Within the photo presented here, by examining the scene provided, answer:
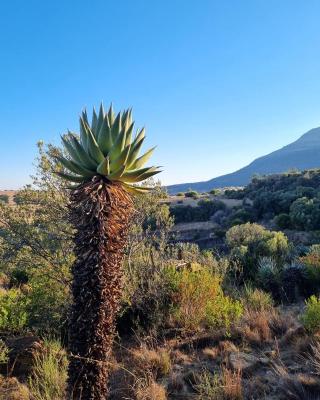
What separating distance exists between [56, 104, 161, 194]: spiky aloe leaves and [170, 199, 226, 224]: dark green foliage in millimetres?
32931

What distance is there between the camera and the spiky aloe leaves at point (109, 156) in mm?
3369

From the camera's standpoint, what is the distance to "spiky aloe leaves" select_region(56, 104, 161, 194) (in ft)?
11.1

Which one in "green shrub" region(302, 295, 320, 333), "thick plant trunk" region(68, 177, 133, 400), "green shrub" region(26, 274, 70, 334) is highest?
"thick plant trunk" region(68, 177, 133, 400)

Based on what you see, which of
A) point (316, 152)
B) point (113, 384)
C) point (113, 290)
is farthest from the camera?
point (316, 152)

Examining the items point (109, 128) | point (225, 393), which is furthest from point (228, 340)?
point (109, 128)

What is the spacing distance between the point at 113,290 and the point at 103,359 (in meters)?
0.64

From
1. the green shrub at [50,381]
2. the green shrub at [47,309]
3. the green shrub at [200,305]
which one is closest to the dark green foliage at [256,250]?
the green shrub at [200,305]

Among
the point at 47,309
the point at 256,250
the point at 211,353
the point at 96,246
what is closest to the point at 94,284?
the point at 96,246

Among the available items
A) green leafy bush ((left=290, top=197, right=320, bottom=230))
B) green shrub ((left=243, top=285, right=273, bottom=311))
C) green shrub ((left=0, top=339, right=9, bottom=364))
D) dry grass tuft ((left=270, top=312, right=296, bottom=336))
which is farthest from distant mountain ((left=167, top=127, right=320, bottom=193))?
green shrub ((left=0, top=339, right=9, bottom=364))

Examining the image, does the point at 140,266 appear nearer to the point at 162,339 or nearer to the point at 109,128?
the point at 162,339

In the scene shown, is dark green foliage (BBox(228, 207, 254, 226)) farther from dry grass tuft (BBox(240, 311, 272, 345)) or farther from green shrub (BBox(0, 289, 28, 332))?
green shrub (BBox(0, 289, 28, 332))

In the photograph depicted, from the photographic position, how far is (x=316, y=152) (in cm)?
14838

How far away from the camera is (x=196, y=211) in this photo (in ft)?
123

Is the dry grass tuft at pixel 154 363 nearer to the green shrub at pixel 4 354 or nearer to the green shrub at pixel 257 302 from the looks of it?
the green shrub at pixel 4 354
